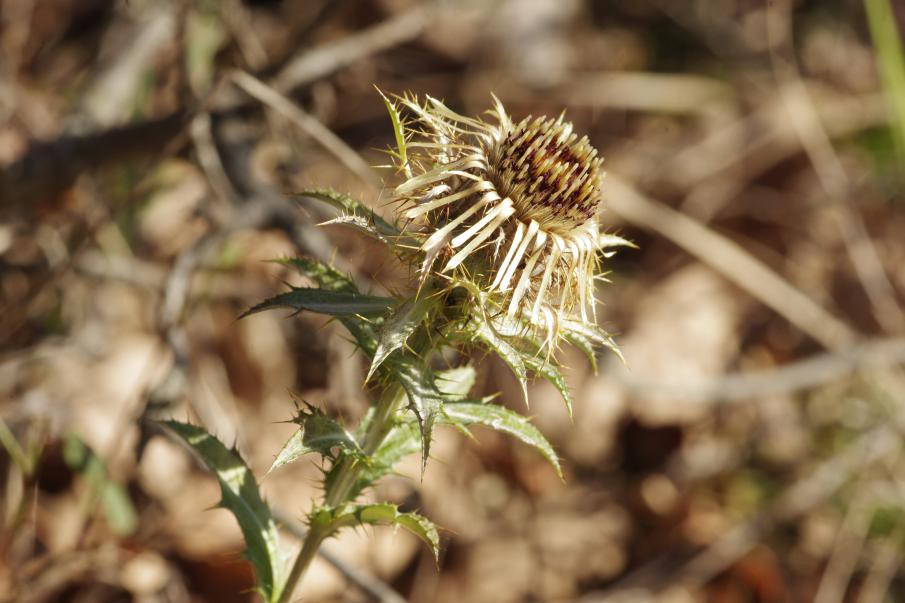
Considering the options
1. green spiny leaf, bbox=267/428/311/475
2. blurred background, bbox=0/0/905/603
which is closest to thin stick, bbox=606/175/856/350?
blurred background, bbox=0/0/905/603

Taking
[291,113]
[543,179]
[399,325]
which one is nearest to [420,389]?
[399,325]

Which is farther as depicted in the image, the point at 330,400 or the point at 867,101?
the point at 867,101

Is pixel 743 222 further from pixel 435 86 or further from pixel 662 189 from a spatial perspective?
pixel 435 86

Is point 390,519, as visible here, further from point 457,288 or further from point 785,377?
point 785,377

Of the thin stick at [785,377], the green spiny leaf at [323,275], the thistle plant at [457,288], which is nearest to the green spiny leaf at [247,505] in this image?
the thistle plant at [457,288]

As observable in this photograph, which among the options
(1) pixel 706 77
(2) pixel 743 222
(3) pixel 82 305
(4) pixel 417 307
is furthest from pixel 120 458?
(1) pixel 706 77

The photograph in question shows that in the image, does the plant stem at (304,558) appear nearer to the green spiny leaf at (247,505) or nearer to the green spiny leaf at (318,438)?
the green spiny leaf at (247,505)
